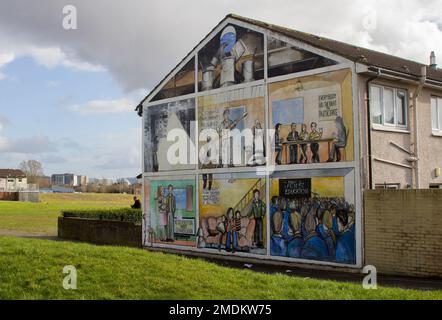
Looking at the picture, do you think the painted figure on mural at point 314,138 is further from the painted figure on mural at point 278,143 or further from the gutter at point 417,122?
the gutter at point 417,122

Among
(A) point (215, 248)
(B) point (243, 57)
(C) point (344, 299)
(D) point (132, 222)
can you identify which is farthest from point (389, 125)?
(D) point (132, 222)

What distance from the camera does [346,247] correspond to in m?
14.7

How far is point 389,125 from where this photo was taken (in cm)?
1578

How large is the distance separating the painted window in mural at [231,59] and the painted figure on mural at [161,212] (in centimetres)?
439

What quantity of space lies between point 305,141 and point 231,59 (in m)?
4.42

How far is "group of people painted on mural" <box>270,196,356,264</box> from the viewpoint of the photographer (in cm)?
1480

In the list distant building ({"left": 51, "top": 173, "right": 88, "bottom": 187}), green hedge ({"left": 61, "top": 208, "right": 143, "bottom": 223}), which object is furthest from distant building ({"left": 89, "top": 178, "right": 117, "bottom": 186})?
green hedge ({"left": 61, "top": 208, "right": 143, "bottom": 223})

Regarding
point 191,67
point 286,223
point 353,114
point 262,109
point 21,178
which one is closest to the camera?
point 353,114

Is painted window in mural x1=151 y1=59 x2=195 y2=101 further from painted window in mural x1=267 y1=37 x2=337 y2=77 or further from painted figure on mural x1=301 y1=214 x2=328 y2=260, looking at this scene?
painted figure on mural x1=301 y1=214 x2=328 y2=260

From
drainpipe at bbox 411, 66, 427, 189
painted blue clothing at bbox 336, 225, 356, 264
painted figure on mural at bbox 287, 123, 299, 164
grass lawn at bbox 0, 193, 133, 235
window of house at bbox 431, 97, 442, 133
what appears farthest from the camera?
grass lawn at bbox 0, 193, 133, 235

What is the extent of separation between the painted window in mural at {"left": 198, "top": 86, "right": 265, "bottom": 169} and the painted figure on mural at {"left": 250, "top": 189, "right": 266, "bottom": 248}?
1126 millimetres
